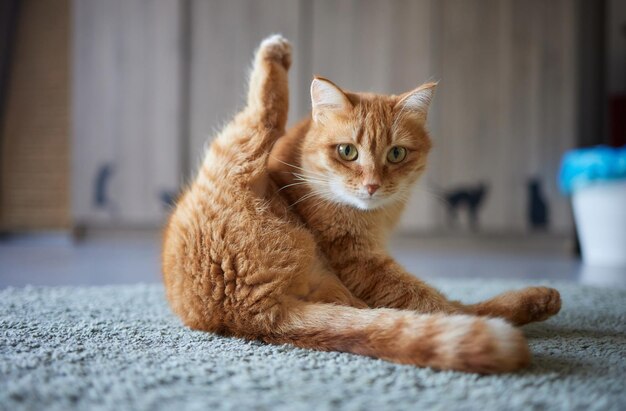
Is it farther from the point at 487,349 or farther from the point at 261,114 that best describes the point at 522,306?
the point at 261,114

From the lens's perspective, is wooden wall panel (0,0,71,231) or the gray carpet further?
wooden wall panel (0,0,71,231)

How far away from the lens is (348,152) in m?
1.02

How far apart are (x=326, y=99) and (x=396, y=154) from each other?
0.61ft

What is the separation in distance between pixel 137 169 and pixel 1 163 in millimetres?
1026

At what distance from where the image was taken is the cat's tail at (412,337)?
0.65 meters

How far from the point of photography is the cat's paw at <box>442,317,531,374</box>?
2.13 feet

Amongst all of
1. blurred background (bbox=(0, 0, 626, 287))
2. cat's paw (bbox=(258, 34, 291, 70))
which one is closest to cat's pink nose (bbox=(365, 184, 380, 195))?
cat's paw (bbox=(258, 34, 291, 70))

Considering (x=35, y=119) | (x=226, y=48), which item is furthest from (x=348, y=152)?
(x=35, y=119)

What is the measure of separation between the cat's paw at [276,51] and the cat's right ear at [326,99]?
13cm

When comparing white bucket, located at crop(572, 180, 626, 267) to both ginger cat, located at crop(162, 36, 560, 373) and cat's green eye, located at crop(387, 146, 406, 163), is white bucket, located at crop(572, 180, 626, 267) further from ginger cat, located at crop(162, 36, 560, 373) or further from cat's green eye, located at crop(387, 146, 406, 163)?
cat's green eye, located at crop(387, 146, 406, 163)

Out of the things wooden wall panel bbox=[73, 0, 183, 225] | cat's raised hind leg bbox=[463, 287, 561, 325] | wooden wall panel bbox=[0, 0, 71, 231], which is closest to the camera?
cat's raised hind leg bbox=[463, 287, 561, 325]

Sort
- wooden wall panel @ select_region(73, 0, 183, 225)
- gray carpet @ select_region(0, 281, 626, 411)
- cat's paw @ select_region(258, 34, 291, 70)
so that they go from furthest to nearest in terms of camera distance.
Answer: wooden wall panel @ select_region(73, 0, 183, 225), cat's paw @ select_region(258, 34, 291, 70), gray carpet @ select_region(0, 281, 626, 411)

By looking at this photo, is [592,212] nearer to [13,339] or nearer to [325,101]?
[325,101]

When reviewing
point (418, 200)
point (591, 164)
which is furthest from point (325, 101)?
point (418, 200)
